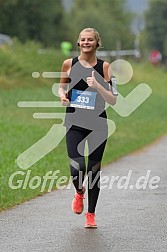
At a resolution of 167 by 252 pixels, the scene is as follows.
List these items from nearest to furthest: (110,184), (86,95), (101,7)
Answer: (86,95) → (110,184) → (101,7)

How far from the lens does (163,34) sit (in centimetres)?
8869

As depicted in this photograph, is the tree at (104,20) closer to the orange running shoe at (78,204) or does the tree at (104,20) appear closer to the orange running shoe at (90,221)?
the orange running shoe at (78,204)

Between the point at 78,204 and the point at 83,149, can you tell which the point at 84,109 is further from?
the point at 78,204

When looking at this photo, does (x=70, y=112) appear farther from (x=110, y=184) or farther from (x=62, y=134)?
(x=62, y=134)

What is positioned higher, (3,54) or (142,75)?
(3,54)

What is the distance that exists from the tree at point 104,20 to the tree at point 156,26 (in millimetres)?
2789

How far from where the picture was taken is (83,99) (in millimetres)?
8742

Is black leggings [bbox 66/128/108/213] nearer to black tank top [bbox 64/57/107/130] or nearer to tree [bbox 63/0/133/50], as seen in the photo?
black tank top [bbox 64/57/107/130]

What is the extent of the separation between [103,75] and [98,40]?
36 cm

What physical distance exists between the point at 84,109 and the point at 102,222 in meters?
1.34

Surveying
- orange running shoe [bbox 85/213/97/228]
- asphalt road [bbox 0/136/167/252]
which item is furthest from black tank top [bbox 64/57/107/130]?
asphalt road [bbox 0/136/167/252]

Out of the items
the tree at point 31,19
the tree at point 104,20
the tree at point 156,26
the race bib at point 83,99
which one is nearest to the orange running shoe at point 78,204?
the race bib at point 83,99

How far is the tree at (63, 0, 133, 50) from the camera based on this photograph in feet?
250

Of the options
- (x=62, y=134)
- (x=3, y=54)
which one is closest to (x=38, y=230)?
(x=62, y=134)
